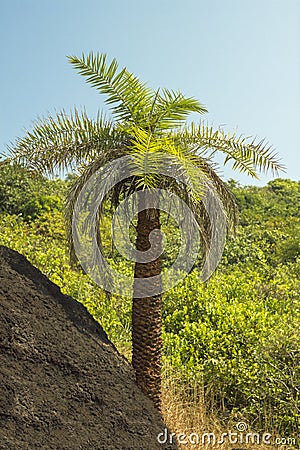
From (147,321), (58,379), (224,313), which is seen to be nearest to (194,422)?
(147,321)

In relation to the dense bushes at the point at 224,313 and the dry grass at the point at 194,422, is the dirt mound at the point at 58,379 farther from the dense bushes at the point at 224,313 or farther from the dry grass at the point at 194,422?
the dense bushes at the point at 224,313

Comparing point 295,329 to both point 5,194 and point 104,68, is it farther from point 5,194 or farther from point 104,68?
point 5,194

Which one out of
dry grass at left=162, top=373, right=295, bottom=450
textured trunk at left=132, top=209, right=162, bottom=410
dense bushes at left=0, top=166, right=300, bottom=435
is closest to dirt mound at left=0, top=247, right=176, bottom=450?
textured trunk at left=132, top=209, right=162, bottom=410

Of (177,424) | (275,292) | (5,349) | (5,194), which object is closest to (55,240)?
(5,194)

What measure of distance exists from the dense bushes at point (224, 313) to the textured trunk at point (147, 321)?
1825 millimetres

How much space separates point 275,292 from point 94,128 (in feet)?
23.3

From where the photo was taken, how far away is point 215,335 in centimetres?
999

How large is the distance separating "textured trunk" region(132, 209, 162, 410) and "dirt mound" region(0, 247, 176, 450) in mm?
271

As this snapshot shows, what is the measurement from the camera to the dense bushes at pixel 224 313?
880 centimetres

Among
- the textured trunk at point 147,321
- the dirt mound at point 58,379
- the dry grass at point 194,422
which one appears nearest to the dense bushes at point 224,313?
the dry grass at point 194,422

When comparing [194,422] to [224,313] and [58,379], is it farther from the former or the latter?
[224,313]

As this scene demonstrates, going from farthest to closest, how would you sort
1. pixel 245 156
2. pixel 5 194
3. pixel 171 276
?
pixel 5 194 < pixel 171 276 < pixel 245 156

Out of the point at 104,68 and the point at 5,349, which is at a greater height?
the point at 104,68

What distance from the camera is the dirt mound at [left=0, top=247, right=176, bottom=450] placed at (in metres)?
5.11
